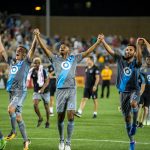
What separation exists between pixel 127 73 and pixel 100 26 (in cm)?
3854

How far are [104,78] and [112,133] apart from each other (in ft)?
56.4

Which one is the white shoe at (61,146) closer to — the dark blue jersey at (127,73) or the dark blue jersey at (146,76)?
the dark blue jersey at (127,73)

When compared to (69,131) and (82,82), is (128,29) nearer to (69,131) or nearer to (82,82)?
(82,82)

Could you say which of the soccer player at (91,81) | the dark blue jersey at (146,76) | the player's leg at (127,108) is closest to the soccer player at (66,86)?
the player's leg at (127,108)

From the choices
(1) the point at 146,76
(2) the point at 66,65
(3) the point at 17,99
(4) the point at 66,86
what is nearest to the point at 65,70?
(2) the point at 66,65

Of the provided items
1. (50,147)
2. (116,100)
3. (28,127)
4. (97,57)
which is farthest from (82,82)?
(50,147)

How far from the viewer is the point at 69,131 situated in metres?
16.8

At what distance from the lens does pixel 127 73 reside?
648 inches

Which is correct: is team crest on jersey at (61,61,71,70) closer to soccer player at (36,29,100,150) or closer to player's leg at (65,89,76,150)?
soccer player at (36,29,100,150)

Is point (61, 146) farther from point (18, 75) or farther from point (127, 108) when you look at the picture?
point (18, 75)
